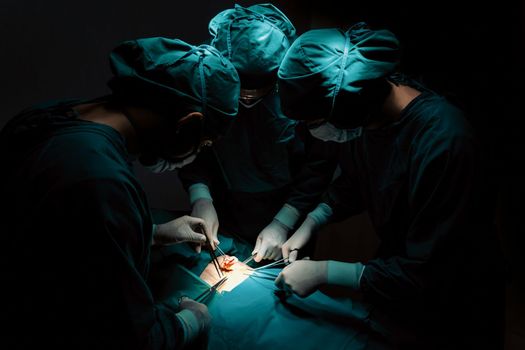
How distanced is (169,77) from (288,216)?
59.4 inches

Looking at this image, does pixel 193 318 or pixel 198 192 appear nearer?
pixel 193 318

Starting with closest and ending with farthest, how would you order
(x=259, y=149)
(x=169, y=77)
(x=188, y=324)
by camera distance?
(x=169, y=77)
(x=188, y=324)
(x=259, y=149)

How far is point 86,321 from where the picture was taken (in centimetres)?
143

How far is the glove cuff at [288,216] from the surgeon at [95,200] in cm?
124

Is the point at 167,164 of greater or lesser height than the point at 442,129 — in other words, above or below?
below

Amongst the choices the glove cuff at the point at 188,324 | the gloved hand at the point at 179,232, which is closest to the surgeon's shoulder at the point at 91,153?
the glove cuff at the point at 188,324

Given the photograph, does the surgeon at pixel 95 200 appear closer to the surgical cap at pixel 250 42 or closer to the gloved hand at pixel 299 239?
the surgical cap at pixel 250 42

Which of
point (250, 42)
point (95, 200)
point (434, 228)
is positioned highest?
point (250, 42)

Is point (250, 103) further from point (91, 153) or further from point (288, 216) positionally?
point (91, 153)

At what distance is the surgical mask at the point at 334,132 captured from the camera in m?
2.15

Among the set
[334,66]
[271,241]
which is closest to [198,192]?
[271,241]

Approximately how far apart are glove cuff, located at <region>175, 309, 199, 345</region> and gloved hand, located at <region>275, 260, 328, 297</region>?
1.85 feet

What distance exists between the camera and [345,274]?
221cm

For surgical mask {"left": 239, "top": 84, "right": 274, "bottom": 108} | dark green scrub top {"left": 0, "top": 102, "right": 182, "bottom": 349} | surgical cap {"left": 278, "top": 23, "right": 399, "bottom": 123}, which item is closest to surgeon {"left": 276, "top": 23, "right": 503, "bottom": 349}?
surgical cap {"left": 278, "top": 23, "right": 399, "bottom": 123}
